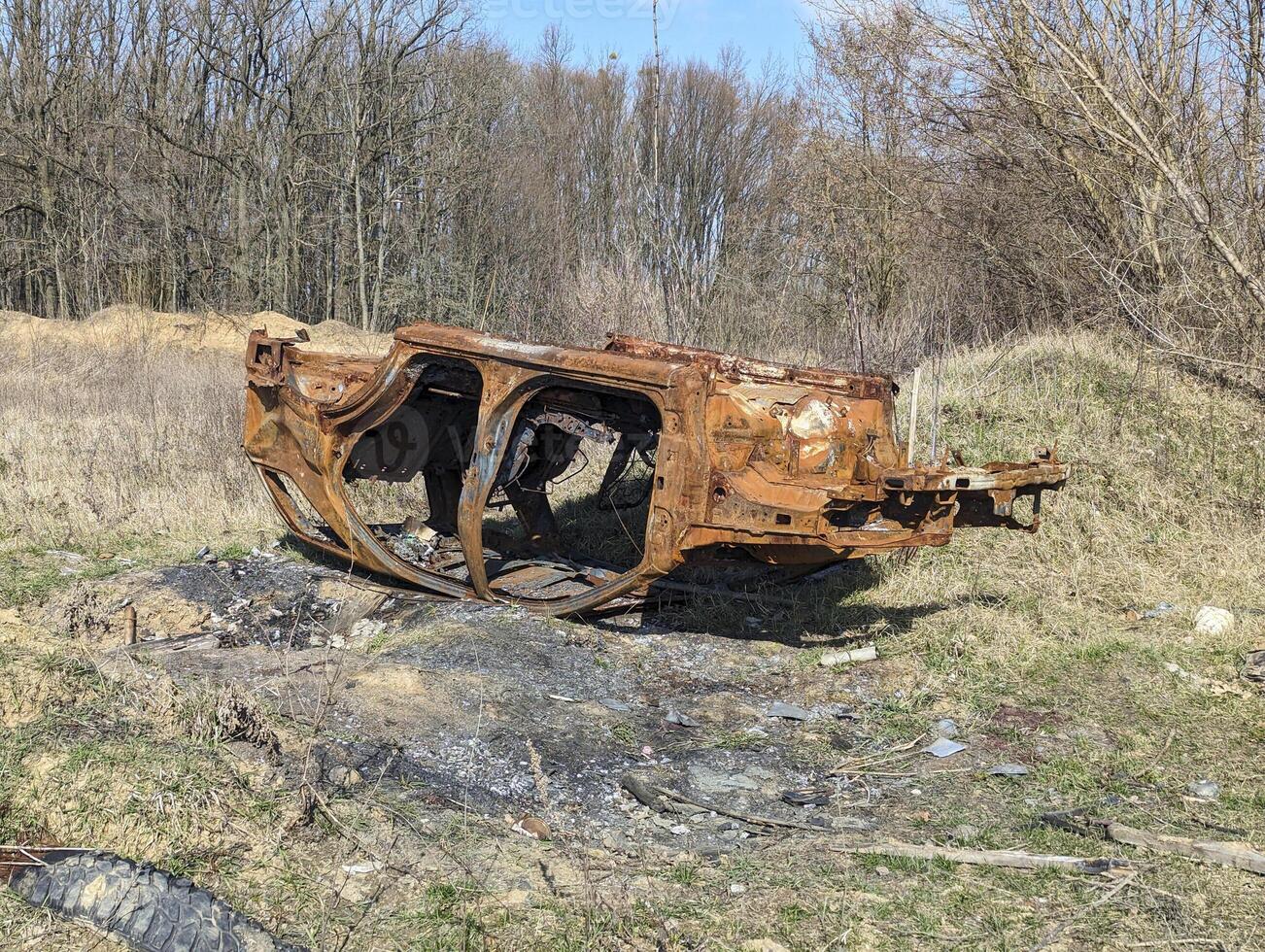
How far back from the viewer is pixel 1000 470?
5.41 meters

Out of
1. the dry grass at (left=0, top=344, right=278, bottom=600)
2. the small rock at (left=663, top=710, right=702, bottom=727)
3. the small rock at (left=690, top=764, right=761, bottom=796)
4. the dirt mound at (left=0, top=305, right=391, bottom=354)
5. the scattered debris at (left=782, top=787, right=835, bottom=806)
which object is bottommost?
the scattered debris at (left=782, top=787, right=835, bottom=806)

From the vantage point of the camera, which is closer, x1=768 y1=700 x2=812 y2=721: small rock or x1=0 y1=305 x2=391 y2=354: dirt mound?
x1=768 y1=700 x2=812 y2=721: small rock

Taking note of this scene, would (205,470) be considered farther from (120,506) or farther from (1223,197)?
(1223,197)

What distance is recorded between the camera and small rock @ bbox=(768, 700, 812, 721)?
510cm

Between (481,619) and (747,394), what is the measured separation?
193 centimetres

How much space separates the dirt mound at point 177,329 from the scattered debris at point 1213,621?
627 inches

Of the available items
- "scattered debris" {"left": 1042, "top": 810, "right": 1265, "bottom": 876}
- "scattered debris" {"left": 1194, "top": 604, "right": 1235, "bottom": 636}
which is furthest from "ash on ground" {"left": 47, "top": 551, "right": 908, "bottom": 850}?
"scattered debris" {"left": 1194, "top": 604, "right": 1235, "bottom": 636}

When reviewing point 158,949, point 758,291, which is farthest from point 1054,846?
point 758,291

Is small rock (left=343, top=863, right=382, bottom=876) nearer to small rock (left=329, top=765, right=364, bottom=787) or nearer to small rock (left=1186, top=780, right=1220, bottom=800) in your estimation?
small rock (left=329, top=765, right=364, bottom=787)

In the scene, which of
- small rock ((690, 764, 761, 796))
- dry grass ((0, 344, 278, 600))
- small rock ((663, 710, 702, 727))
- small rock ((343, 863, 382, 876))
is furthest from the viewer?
dry grass ((0, 344, 278, 600))

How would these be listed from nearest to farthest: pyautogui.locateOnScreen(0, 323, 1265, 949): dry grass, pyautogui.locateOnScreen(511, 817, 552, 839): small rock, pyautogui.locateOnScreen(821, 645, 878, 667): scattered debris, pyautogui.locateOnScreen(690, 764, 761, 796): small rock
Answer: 1. pyautogui.locateOnScreen(0, 323, 1265, 949): dry grass
2. pyautogui.locateOnScreen(511, 817, 552, 839): small rock
3. pyautogui.locateOnScreen(690, 764, 761, 796): small rock
4. pyautogui.locateOnScreen(821, 645, 878, 667): scattered debris

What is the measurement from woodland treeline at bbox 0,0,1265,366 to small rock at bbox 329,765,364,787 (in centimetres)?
718

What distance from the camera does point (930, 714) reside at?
201 inches

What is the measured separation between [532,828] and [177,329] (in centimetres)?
2050
